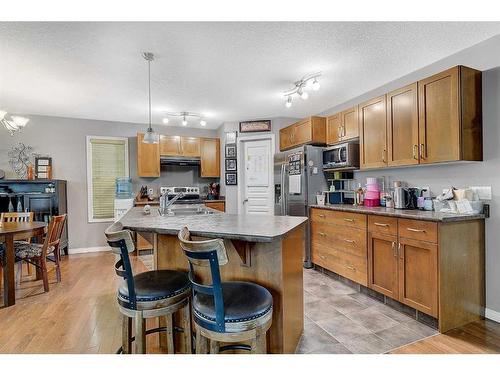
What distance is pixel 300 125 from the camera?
14.2 ft

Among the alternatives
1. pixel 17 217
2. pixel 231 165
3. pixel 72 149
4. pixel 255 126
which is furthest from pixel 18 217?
pixel 255 126

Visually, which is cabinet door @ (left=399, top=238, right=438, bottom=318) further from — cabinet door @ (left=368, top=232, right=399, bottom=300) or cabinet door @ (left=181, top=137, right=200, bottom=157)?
cabinet door @ (left=181, top=137, right=200, bottom=157)

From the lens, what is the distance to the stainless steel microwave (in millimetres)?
3607

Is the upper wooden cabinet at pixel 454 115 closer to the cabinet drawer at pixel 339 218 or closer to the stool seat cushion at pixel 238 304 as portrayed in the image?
the cabinet drawer at pixel 339 218

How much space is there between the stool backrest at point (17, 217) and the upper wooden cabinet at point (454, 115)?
16.1ft

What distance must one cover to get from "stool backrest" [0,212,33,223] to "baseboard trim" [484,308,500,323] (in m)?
5.24

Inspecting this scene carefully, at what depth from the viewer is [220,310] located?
1.30 meters

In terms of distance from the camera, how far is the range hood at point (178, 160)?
5.31m

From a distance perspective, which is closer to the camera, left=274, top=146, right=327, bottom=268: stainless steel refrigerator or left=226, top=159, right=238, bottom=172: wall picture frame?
left=274, top=146, right=327, bottom=268: stainless steel refrigerator

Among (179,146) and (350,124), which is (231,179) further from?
(350,124)

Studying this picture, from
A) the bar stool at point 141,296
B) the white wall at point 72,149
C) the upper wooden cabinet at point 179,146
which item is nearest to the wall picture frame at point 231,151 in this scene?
the upper wooden cabinet at point 179,146

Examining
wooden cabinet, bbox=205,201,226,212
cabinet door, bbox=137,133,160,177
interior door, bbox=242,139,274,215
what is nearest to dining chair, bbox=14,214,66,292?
cabinet door, bbox=137,133,160,177
